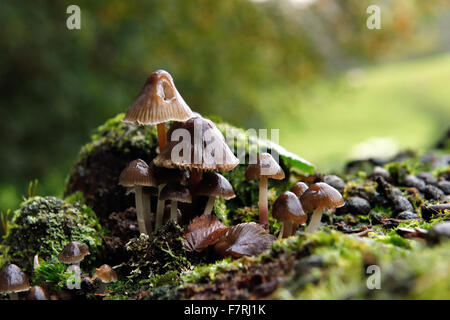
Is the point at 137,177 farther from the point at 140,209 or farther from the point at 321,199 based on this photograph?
the point at 321,199

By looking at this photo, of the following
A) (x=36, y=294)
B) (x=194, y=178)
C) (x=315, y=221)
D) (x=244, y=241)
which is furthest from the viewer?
(x=194, y=178)

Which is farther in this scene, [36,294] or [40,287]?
[40,287]

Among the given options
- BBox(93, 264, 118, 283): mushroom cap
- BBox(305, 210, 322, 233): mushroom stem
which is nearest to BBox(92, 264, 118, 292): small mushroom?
BBox(93, 264, 118, 283): mushroom cap

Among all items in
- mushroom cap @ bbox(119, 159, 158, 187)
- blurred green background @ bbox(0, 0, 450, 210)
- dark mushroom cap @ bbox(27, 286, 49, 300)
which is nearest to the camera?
dark mushroom cap @ bbox(27, 286, 49, 300)

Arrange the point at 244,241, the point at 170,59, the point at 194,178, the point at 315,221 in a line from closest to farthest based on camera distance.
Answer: the point at 244,241
the point at 315,221
the point at 194,178
the point at 170,59

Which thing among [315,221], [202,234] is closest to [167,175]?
[202,234]

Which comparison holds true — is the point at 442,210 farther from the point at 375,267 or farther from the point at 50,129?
the point at 50,129

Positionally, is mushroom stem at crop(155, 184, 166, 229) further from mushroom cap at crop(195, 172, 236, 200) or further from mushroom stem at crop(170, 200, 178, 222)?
mushroom cap at crop(195, 172, 236, 200)
